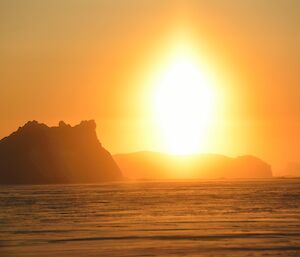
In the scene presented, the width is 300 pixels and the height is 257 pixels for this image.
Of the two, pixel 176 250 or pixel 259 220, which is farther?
pixel 259 220

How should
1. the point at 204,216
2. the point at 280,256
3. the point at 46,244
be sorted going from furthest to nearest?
the point at 204,216 → the point at 46,244 → the point at 280,256

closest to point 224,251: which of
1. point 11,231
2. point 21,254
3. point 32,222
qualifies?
point 21,254

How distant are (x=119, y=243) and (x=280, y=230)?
54.4ft

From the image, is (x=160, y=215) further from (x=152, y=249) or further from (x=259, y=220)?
(x=152, y=249)

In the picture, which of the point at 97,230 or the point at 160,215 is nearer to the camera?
the point at 97,230

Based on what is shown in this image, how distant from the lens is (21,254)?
4653 centimetres

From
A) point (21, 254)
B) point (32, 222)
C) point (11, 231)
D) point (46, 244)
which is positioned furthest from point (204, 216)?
point (21, 254)

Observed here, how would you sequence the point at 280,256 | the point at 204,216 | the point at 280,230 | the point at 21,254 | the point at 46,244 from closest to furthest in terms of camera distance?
the point at 280,256 < the point at 21,254 < the point at 46,244 < the point at 280,230 < the point at 204,216

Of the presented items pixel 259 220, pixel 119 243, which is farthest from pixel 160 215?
pixel 119 243

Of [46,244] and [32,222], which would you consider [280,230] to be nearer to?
[46,244]

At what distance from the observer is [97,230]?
6353 centimetres

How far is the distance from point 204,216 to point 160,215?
598 cm

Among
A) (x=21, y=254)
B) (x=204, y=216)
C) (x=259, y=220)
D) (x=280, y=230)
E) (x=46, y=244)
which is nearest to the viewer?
(x=21, y=254)

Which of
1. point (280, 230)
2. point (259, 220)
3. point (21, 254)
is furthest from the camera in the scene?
point (259, 220)
